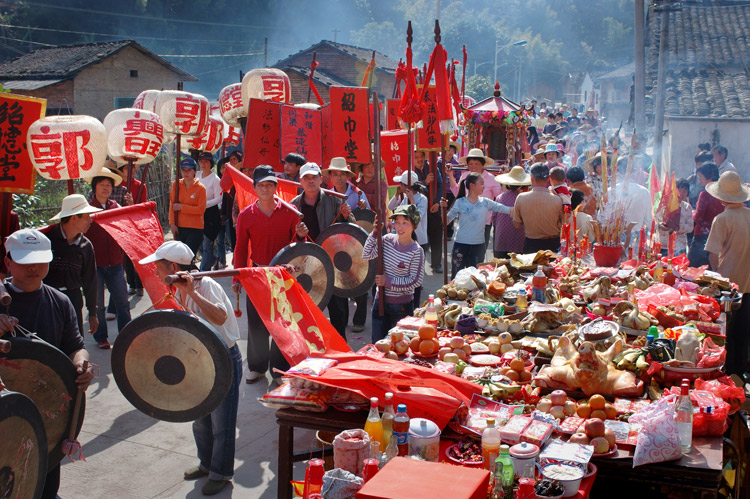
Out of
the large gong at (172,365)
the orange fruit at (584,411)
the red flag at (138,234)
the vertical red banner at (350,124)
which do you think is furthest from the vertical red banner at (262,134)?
the orange fruit at (584,411)

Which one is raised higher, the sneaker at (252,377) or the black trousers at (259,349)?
the black trousers at (259,349)

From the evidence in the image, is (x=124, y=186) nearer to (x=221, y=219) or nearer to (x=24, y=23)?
(x=221, y=219)

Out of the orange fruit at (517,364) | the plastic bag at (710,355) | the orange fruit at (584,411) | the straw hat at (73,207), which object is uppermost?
the straw hat at (73,207)

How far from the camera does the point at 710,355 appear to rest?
4.39m

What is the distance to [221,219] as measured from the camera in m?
10.2

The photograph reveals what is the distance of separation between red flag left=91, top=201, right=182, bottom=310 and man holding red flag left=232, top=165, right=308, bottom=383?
1.11m

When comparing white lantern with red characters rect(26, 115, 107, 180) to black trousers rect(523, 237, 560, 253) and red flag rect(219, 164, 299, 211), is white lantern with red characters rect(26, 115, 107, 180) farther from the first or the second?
black trousers rect(523, 237, 560, 253)

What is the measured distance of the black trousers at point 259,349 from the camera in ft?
21.3

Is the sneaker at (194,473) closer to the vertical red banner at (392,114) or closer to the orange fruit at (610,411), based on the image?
the orange fruit at (610,411)

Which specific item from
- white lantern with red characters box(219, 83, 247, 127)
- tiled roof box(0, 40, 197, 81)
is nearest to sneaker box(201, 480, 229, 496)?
white lantern with red characters box(219, 83, 247, 127)

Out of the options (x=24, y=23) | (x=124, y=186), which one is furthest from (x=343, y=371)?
(x=24, y=23)

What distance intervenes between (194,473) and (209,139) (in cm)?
747

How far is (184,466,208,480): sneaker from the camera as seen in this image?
489cm

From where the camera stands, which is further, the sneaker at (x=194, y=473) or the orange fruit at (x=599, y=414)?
the sneaker at (x=194, y=473)
